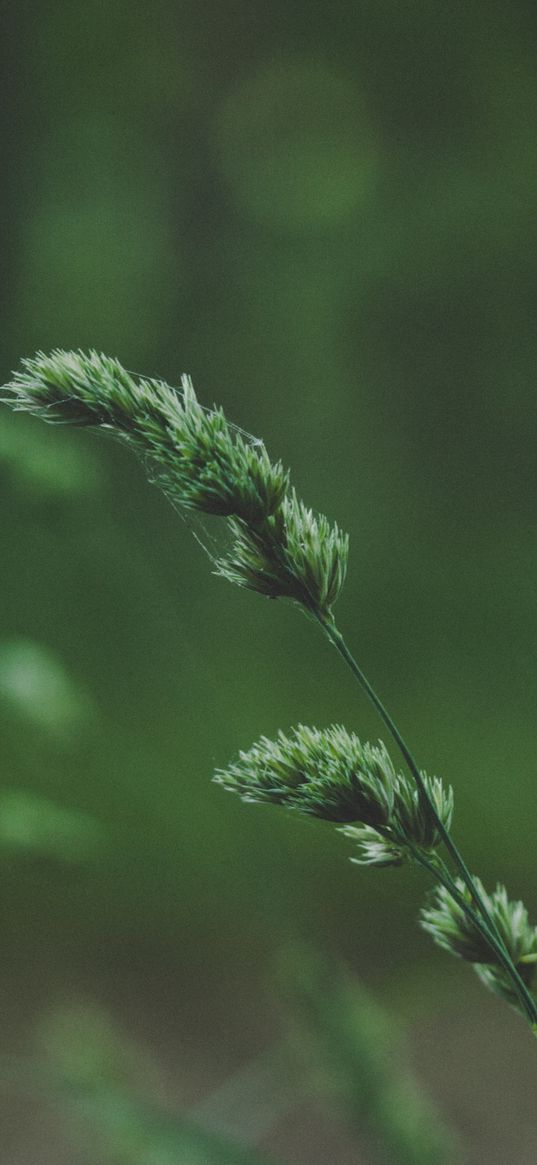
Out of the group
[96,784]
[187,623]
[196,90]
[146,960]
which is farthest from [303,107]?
[146,960]

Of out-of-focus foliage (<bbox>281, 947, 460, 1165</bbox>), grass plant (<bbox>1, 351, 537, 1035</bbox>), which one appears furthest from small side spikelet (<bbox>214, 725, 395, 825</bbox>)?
out-of-focus foliage (<bbox>281, 947, 460, 1165</bbox>)

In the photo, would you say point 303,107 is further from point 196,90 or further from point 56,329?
point 56,329

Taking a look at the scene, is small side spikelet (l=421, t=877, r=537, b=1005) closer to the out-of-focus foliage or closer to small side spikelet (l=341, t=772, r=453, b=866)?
small side spikelet (l=341, t=772, r=453, b=866)

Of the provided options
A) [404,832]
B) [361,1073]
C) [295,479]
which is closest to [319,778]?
[404,832]

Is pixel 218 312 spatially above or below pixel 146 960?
above

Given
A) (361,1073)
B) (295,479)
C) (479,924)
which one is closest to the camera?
(479,924)

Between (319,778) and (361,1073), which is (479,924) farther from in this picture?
(361,1073)

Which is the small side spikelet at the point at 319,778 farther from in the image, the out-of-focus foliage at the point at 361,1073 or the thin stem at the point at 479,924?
the out-of-focus foliage at the point at 361,1073
